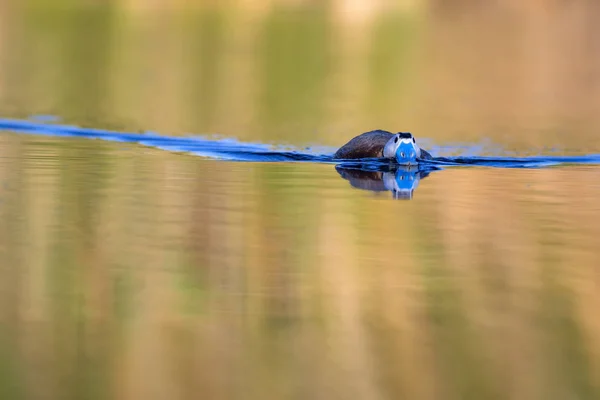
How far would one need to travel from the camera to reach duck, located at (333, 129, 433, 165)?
14.9 metres

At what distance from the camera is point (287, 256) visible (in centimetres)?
849

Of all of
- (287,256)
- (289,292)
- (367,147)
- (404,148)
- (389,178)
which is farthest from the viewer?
(367,147)

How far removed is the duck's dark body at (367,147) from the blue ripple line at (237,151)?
7.7 inches

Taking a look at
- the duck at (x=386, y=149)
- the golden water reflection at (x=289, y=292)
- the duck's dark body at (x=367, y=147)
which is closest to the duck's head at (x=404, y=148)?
the duck at (x=386, y=149)

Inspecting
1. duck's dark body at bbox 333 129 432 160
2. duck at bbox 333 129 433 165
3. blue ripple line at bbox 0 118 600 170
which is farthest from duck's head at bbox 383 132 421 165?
duck's dark body at bbox 333 129 432 160

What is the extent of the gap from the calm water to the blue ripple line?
0.23 ft

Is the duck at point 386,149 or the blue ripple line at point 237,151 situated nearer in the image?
the duck at point 386,149

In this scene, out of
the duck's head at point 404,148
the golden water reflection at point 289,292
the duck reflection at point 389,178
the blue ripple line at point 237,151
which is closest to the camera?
the golden water reflection at point 289,292

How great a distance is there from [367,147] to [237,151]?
157cm

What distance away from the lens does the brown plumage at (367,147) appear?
1569 centimetres

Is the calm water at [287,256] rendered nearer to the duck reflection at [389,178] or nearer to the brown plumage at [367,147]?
the duck reflection at [389,178]

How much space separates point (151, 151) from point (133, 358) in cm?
961

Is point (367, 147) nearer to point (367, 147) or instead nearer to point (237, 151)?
point (367, 147)

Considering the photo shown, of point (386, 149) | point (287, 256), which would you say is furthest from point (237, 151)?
point (287, 256)
